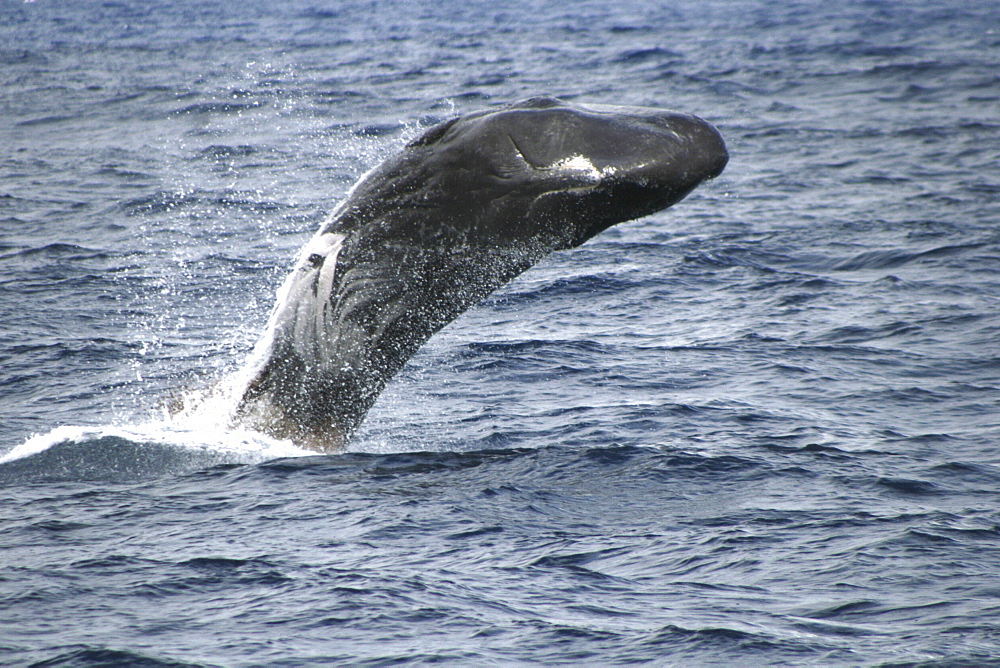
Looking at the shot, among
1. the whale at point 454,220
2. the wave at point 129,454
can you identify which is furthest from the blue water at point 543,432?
the whale at point 454,220

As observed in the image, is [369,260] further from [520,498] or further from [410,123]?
[410,123]

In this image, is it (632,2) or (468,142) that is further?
(632,2)

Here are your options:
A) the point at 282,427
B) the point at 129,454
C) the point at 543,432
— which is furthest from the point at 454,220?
the point at 129,454

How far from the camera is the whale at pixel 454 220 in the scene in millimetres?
6895

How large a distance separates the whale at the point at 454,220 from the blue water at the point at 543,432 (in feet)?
2.85

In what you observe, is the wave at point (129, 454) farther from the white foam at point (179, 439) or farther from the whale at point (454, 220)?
the whale at point (454, 220)

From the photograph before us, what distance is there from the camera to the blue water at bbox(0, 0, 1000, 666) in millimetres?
6328

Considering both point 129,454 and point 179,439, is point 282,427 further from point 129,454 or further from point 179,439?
point 129,454

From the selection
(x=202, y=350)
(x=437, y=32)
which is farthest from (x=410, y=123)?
(x=437, y=32)

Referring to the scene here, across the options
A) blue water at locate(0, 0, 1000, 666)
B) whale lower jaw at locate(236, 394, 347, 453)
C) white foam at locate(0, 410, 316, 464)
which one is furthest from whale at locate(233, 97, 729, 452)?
blue water at locate(0, 0, 1000, 666)

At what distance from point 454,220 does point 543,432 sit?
9.21ft

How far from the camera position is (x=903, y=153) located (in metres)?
22.0

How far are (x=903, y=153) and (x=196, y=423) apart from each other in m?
16.4

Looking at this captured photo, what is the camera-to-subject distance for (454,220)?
729 cm
